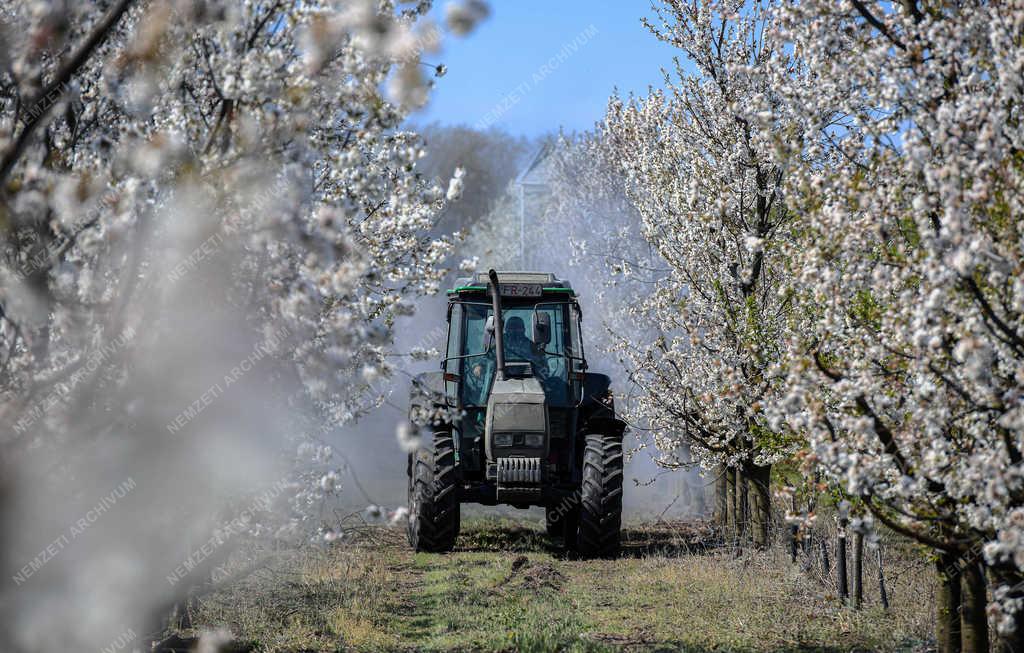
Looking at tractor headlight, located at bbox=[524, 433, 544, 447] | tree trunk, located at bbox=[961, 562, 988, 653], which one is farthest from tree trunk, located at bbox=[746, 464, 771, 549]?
tree trunk, located at bbox=[961, 562, 988, 653]

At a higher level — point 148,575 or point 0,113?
point 0,113

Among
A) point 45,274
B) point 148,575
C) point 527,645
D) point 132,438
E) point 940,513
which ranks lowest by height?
point 527,645

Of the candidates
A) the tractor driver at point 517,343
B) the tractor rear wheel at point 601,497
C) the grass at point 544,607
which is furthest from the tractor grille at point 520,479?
the tractor driver at point 517,343

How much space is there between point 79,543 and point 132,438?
2.21 feet

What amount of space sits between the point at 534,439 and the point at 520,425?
0.26 meters

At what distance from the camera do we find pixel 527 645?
7336 millimetres

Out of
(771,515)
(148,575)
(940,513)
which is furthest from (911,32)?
(771,515)

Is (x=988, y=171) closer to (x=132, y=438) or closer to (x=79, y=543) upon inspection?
(x=132, y=438)

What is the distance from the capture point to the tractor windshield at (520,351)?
40.2ft

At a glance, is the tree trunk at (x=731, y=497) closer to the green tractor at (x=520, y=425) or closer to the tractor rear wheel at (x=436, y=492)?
the green tractor at (x=520, y=425)

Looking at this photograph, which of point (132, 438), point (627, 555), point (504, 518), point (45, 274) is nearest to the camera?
point (45, 274)

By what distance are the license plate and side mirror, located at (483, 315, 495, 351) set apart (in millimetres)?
383

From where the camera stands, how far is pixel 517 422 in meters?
11.2

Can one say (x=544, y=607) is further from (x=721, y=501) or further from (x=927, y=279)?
(x=721, y=501)
